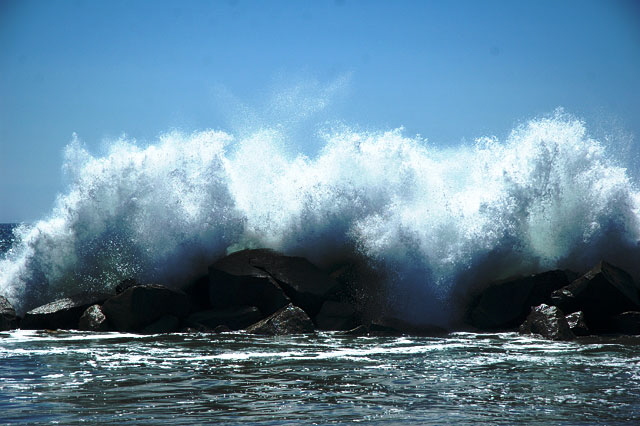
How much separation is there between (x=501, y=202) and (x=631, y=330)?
13.7 feet

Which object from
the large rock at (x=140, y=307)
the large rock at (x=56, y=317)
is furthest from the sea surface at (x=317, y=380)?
the large rock at (x=56, y=317)

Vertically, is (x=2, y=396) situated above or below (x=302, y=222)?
below

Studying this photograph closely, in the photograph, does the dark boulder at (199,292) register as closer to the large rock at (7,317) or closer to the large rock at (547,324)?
the large rock at (7,317)

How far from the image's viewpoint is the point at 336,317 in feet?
45.5

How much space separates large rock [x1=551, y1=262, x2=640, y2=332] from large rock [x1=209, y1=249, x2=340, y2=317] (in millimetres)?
4102

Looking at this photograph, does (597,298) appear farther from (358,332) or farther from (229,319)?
(229,319)

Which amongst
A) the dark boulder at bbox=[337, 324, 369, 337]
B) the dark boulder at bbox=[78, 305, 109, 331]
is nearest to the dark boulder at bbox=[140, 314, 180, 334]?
the dark boulder at bbox=[78, 305, 109, 331]

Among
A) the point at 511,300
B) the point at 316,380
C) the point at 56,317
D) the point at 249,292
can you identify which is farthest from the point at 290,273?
the point at 316,380

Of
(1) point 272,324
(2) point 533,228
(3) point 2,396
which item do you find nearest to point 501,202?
(2) point 533,228

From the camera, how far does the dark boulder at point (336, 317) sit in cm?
1376

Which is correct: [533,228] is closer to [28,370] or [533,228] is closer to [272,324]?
[272,324]

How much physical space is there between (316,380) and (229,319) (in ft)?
16.7

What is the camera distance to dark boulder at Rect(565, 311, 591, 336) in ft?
41.3

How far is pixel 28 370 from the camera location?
9555 millimetres
